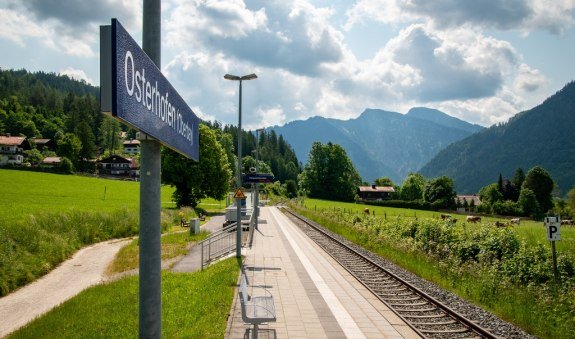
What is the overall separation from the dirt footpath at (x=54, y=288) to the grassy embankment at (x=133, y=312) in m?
1.94

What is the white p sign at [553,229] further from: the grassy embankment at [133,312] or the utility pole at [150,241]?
the utility pole at [150,241]

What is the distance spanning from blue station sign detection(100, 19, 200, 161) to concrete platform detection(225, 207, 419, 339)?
20.3 ft

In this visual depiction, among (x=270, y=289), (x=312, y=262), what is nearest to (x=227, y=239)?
(x=312, y=262)

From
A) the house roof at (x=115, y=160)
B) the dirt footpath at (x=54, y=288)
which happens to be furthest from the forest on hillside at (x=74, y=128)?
the dirt footpath at (x=54, y=288)

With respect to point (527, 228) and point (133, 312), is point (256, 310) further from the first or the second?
point (527, 228)

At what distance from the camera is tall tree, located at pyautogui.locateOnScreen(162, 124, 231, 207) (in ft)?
167

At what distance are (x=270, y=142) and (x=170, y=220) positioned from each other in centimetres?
13387

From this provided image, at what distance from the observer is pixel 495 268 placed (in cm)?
1630

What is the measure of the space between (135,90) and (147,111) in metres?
0.28

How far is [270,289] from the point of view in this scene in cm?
1341

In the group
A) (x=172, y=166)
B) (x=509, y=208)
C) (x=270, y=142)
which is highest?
(x=270, y=142)

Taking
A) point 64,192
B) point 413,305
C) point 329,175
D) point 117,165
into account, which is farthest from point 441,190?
point 413,305

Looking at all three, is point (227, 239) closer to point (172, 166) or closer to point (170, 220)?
point (170, 220)

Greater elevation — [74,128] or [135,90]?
[74,128]
